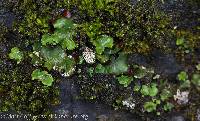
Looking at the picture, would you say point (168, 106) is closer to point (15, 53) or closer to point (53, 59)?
point (53, 59)

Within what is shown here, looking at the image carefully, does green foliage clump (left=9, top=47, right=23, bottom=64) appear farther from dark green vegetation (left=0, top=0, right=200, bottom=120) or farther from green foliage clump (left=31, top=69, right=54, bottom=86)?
green foliage clump (left=31, top=69, right=54, bottom=86)

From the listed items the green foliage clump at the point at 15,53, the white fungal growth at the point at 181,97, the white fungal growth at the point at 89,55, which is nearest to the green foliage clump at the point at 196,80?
the white fungal growth at the point at 181,97

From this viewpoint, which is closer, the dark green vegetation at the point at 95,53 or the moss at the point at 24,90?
the dark green vegetation at the point at 95,53

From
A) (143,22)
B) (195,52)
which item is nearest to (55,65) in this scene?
(143,22)

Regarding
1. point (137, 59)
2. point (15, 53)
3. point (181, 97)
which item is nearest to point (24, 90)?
point (15, 53)

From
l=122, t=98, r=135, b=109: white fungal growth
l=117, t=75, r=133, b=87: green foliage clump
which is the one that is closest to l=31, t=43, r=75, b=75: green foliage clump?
l=117, t=75, r=133, b=87: green foliage clump

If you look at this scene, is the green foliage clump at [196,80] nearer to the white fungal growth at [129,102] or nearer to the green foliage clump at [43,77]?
the white fungal growth at [129,102]

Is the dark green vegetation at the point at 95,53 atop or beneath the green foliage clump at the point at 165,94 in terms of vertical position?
atop

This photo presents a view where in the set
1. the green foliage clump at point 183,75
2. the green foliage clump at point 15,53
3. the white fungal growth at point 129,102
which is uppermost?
the green foliage clump at point 15,53

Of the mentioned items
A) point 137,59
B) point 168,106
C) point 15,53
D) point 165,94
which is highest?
point 15,53
